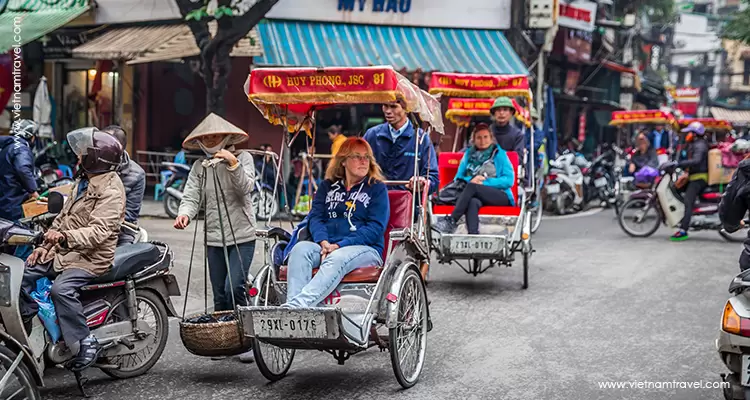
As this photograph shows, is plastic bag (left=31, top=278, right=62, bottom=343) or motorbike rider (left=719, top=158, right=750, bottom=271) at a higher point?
motorbike rider (left=719, top=158, right=750, bottom=271)

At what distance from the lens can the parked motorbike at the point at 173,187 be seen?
14.5 m

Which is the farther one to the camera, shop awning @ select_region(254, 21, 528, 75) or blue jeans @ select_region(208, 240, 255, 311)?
shop awning @ select_region(254, 21, 528, 75)

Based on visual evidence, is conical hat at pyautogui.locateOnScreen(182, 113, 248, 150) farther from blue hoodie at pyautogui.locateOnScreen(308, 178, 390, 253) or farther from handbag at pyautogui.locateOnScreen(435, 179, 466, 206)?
handbag at pyautogui.locateOnScreen(435, 179, 466, 206)

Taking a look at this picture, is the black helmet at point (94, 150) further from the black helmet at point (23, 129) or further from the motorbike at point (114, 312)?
the black helmet at point (23, 129)

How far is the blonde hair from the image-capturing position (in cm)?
600

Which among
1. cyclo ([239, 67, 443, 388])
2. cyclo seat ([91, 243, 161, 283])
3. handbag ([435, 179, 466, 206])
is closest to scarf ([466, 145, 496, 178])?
handbag ([435, 179, 466, 206])

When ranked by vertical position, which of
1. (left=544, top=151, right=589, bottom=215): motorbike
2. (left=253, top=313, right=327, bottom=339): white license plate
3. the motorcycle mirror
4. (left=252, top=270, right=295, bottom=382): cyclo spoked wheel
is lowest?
(left=544, top=151, right=589, bottom=215): motorbike

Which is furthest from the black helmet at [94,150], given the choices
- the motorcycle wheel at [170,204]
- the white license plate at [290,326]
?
the motorcycle wheel at [170,204]

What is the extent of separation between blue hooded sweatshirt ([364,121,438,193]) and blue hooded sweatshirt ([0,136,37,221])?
11.0 feet

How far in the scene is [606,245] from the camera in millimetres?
12734

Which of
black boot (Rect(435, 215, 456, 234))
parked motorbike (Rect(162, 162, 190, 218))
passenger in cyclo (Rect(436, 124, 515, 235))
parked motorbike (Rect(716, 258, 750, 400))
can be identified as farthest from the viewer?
parked motorbike (Rect(162, 162, 190, 218))

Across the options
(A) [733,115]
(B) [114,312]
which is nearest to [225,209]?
(B) [114,312]

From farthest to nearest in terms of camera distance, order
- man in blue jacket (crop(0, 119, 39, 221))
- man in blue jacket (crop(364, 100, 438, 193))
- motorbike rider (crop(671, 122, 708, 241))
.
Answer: motorbike rider (crop(671, 122, 708, 241))
man in blue jacket (crop(0, 119, 39, 221))
man in blue jacket (crop(364, 100, 438, 193))

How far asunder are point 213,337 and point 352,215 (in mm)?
1370
